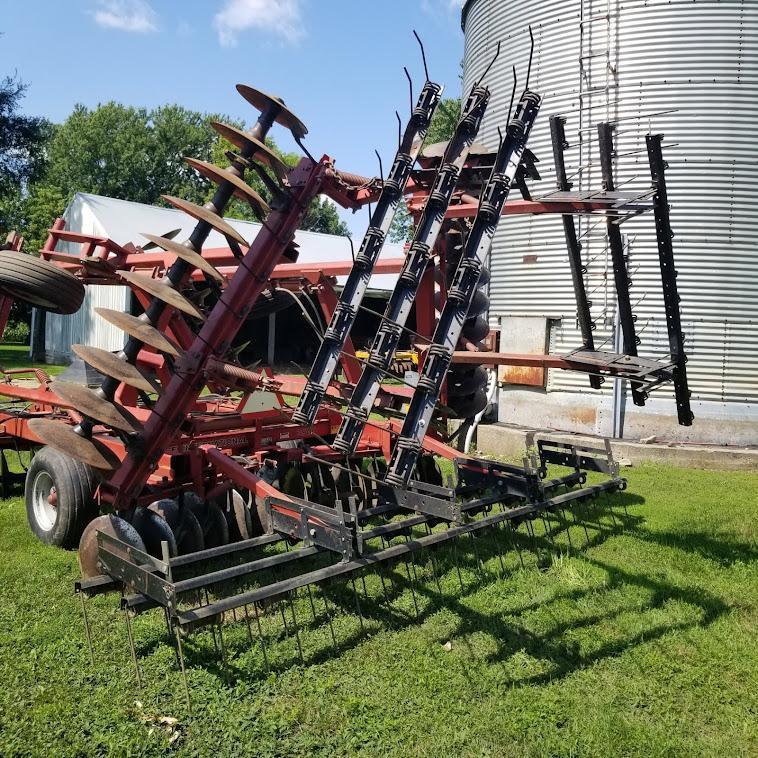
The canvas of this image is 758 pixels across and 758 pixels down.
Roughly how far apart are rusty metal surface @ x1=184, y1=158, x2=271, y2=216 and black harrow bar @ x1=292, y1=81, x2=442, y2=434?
0.87 m

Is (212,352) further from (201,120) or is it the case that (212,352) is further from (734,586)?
(201,120)

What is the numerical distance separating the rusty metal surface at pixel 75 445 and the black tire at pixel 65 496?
37.0 inches

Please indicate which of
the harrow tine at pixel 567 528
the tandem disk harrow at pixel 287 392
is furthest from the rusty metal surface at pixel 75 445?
the harrow tine at pixel 567 528

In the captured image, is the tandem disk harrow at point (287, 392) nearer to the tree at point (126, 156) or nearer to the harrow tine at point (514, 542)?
the harrow tine at point (514, 542)

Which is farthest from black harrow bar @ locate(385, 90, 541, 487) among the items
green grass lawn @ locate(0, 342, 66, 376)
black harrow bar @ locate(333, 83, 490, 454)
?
green grass lawn @ locate(0, 342, 66, 376)

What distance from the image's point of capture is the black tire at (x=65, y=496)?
6008mm

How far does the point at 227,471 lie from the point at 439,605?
6.37 feet

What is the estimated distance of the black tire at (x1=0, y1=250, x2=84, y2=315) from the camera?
5.45 meters

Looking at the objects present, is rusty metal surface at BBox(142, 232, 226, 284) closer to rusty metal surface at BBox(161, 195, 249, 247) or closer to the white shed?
rusty metal surface at BBox(161, 195, 249, 247)

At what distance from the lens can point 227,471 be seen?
5645mm

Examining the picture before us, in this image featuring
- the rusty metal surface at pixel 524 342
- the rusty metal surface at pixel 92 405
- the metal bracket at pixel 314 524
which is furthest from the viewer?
the rusty metal surface at pixel 524 342

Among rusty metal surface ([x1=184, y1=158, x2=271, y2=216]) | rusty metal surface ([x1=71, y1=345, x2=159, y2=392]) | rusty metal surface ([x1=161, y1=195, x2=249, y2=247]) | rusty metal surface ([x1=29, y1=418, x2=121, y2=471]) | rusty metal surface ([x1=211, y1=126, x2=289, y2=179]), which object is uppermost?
rusty metal surface ([x1=211, y1=126, x2=289, y2=179])

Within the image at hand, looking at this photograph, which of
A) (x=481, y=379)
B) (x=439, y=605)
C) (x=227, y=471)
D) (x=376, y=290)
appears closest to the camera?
(x=439, y=605)

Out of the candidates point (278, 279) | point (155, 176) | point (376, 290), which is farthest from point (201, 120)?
point (278, 279)
